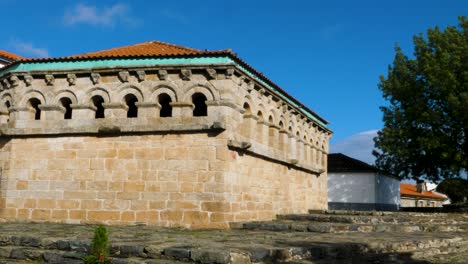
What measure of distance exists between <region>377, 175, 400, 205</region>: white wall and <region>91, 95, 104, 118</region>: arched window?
21.1 meters

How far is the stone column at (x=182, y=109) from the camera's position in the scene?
1121 centimetres

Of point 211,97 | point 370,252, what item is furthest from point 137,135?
point 370,252

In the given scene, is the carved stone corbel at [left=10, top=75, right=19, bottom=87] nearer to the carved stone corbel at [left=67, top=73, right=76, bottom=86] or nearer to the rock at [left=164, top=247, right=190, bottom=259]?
the carved stone corbel at [left=67, top=73, right=76, bottom=86]

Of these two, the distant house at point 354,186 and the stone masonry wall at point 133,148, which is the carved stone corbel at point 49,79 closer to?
the stone masonry wall at point 133,148

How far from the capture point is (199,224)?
10695 millimetres

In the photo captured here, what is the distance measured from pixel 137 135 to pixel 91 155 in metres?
1.38

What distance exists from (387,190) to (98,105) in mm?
23949

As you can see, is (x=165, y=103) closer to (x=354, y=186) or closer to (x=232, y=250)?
(x=232, y=250)

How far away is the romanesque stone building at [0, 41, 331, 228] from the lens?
430 inches

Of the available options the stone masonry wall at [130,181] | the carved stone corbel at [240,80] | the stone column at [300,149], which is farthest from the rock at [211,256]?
the stone column at [300,149]

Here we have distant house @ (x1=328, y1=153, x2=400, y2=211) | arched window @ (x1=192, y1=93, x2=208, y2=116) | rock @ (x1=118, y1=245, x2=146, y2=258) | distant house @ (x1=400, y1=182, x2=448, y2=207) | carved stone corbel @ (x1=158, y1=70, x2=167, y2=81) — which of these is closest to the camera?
rock @ (x1=118, y1=245, x2=146, y2=258)

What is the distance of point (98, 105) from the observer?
12.6 meters

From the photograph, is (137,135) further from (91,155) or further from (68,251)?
(68,251)

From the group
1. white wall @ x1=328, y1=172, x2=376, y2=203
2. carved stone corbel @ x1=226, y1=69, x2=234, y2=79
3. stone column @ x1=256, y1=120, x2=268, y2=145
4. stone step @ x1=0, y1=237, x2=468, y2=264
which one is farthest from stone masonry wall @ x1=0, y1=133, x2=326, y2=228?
white wall @ x1=328, y1=172, x2=376, y2=203
